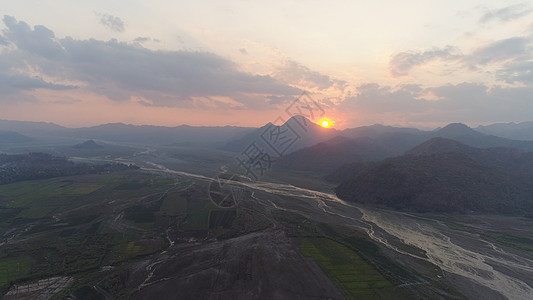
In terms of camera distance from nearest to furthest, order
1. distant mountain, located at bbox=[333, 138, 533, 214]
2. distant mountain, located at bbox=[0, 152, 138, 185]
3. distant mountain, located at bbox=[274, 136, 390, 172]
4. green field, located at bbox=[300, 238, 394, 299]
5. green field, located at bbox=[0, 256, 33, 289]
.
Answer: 1. green field, located at bbox=[300, 238, 394, 299]
2. green field, located at bbox=[0, 256, 33, 289]
3. distant mountain, located at bbox=[333, 138, 533, 214]
4. distant mountain, located at bbox=[0, 152, 138, 185]
5. distant mountain, located at bbox=[274, 136, 390, 172]

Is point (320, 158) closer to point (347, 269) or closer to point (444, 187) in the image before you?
point (444, 187)

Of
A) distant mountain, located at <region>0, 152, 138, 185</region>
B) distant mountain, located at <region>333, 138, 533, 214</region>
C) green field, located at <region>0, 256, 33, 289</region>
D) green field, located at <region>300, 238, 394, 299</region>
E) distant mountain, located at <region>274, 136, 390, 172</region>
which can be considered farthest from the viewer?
distant mountain, located at <region>274, 136, 390, 172</region>

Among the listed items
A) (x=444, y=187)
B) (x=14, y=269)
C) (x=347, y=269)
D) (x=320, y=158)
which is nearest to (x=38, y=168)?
(x=14, y=269)

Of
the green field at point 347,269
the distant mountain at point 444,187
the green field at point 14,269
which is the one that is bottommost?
the green field at point 14,269

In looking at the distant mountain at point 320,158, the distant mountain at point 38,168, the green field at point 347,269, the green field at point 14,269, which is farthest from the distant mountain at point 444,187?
the distant mountain at point 38,168

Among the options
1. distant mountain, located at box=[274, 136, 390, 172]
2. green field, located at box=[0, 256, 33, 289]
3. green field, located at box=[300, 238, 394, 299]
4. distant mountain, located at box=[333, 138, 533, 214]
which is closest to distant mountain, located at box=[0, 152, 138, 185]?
green field, located at box=[0, 256, 33, 289]

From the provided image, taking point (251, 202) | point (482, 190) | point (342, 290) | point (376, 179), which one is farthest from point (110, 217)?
point (482, 190)

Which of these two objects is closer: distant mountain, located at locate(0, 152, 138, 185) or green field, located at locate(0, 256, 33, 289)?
green field, located at locate(0, 256, 33, 289)

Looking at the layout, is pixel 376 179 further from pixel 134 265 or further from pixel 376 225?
pixel 134 265

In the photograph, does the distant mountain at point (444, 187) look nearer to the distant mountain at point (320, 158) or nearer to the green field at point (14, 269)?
the distant mountain at point (320, 158)

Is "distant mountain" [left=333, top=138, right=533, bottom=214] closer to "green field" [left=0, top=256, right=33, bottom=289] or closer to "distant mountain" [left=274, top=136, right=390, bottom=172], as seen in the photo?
"distant mountain" [left=274, top=136, right=390, bottom=172]
